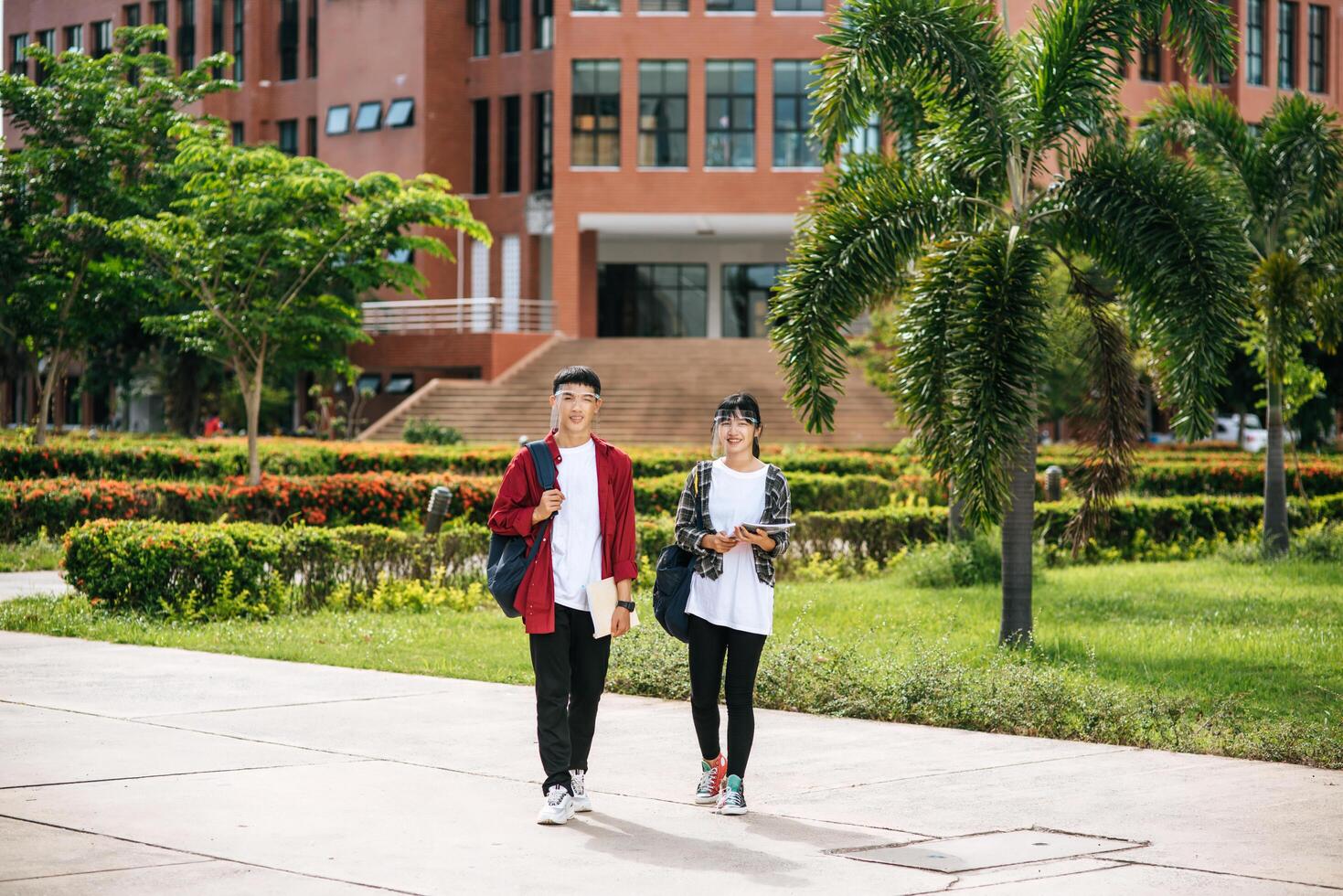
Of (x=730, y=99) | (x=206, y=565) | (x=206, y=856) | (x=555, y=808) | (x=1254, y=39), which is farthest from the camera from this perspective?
(x=1254, y=39)

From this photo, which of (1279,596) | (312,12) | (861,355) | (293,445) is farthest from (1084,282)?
(312,12)

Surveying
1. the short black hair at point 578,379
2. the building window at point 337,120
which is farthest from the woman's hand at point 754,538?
the building window at point 337,120

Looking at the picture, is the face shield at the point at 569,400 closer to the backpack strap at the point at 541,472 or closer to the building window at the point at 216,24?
the backpack strap at the point at 541,472

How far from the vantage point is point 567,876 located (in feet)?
18.4

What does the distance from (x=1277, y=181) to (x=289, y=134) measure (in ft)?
141

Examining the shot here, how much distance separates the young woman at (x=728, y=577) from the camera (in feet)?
22.6

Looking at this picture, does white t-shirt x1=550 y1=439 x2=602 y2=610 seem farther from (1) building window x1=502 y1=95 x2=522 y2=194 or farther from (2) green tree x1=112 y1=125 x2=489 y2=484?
(1) building window x1=502 y1=95 x2=522 y2=194

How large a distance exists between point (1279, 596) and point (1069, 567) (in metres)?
3.33

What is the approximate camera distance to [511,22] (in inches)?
1986

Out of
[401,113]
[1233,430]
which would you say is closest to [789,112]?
[401,113]

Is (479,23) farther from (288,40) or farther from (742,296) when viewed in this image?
(742,296)

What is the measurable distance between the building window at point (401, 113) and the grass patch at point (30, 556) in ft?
108

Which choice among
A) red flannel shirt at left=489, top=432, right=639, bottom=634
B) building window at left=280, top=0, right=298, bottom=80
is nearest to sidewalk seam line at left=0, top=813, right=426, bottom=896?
red flannel shirt at left=489, top=432, right=639, bottom=634

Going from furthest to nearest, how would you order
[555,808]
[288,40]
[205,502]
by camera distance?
[288,40]
[205,502]
[555,808]
